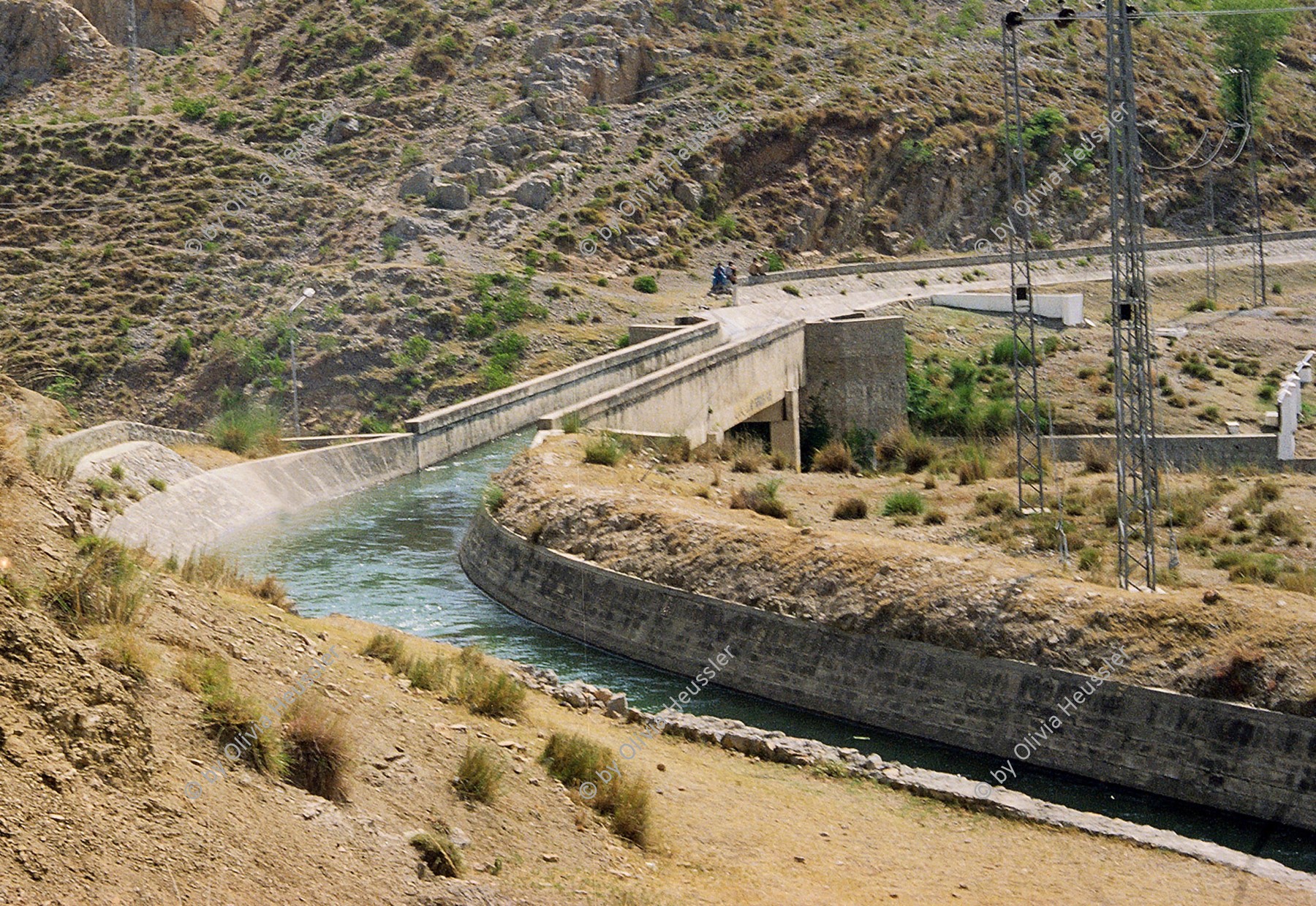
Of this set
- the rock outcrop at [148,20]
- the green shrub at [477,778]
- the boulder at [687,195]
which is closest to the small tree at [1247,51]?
the boulder at [687,195]

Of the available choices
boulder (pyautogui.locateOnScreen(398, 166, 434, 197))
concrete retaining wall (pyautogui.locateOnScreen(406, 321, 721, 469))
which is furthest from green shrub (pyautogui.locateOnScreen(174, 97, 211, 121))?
concrete retaining wall (pyautogui.locateOnScreen(406, 321, 721, 469))

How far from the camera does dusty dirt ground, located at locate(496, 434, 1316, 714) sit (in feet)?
54.6

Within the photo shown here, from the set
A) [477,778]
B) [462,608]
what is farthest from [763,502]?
[477,778]

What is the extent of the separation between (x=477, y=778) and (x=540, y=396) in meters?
27.9

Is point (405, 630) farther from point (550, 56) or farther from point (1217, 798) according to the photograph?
point (550, 56)

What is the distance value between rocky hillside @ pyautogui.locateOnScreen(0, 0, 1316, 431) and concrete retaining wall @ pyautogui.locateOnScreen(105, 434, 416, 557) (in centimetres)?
1073

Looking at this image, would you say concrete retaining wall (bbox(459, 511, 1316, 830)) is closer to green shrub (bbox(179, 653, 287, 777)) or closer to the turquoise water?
the turquoise water

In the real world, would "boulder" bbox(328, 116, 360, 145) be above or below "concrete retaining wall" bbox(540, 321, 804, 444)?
above

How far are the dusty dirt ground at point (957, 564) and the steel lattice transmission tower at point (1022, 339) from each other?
30.6 inches

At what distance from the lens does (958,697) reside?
17.8 meters

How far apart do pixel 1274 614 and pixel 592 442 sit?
48.1ft

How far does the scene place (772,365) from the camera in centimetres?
4316

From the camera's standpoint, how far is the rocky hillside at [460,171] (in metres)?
48.8

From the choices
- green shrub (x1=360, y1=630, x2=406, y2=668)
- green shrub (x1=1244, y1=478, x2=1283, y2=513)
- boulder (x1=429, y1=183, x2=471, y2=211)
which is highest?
boulder (x1=429, y1=183, x2=471, y2=211)
